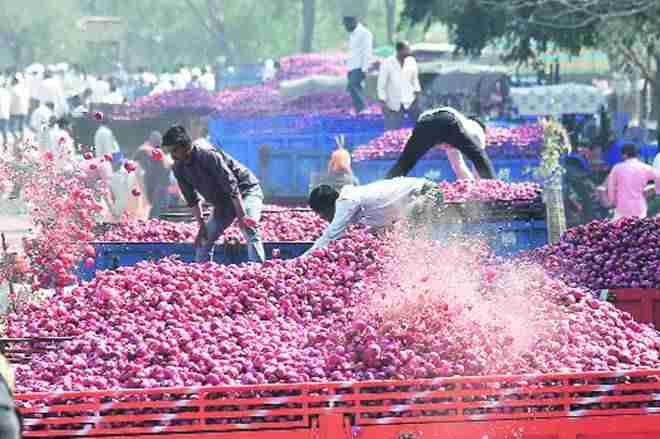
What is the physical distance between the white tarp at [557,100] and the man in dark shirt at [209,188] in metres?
14.6

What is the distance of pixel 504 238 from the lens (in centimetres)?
1190

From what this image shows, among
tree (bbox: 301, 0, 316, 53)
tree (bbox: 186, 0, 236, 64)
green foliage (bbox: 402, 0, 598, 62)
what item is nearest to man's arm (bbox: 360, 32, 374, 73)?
green foliage (bbox: 402, 0, 598, 62)

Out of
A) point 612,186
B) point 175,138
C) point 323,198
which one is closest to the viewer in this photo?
point 323,198

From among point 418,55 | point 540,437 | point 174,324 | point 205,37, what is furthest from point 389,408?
point 205,37

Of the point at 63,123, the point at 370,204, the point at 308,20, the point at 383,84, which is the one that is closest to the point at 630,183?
the point at 370,204

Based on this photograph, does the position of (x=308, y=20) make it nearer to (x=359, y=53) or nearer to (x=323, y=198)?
(x=359, y=53)

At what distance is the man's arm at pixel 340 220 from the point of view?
1006 centimetres

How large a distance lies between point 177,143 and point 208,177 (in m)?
0.42

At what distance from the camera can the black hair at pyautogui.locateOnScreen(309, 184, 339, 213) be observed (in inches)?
418

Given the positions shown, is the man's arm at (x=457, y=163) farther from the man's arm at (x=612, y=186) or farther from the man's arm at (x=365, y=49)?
the man's arm at (x=365, y=49)

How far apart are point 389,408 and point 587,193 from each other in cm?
1245

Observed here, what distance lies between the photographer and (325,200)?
10.6m

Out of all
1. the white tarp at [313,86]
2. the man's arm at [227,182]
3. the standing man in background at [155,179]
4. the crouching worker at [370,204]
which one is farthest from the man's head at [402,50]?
the man's arm at [227,182]

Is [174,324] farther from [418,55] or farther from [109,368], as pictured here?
[418,55]
